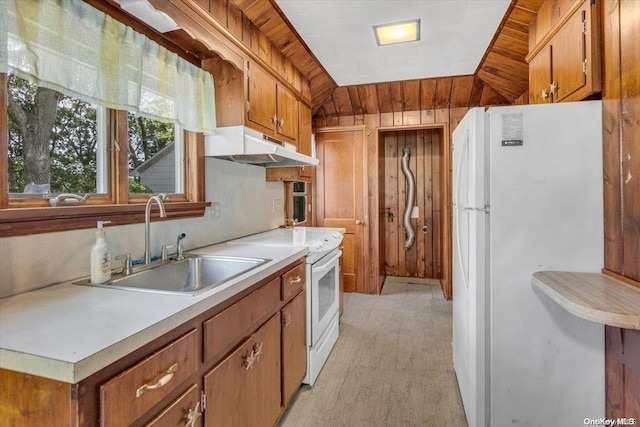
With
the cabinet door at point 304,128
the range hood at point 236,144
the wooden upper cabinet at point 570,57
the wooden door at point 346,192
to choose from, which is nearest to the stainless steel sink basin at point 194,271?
the range hood at point 236,144

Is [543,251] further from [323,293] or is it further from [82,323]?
[82,323]

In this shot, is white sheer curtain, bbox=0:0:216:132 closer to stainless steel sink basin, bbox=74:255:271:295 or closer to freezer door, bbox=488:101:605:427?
stainless steel sink basin, bbox=74:255:271:295

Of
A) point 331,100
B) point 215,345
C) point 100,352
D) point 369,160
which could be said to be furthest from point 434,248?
point 100,352

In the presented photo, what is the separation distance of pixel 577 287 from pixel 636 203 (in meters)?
0.40

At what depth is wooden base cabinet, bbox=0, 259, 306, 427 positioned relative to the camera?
0.72 meters

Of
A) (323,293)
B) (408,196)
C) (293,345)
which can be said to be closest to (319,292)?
(323,293)

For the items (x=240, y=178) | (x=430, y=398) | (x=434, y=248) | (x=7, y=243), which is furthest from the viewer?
(x=434, y=248)

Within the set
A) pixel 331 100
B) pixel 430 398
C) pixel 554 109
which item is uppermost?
pixel 331 100

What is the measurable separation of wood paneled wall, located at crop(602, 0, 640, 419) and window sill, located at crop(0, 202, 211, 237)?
215 cm

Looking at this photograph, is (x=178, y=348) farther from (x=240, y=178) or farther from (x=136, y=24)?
(x=240, y=178)

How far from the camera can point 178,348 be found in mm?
958

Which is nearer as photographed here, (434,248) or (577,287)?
(577,287)

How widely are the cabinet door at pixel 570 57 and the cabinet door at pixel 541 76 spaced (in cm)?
9

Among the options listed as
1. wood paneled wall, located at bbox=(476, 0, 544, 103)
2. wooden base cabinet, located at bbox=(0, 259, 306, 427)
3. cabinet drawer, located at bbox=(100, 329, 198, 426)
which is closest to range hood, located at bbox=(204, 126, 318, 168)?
wooden base cabinet, located at bbox=(0, 259, 306, 427)
